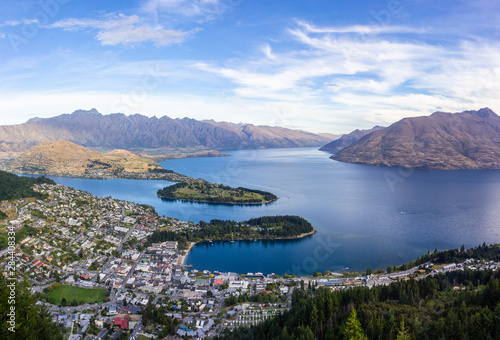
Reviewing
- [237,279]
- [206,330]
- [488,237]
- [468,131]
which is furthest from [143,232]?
[468,131]

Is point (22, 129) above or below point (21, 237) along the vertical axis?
above

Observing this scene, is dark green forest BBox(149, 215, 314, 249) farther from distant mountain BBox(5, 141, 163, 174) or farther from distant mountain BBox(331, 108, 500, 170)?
distant mountain BBox(331, 108, 500, 170)

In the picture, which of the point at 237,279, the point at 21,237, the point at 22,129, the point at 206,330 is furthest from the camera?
the point at 22,129

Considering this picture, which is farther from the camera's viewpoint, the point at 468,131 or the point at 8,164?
the point at 468,131

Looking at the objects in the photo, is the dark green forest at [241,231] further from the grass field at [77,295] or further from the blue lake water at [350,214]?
the grass field at [77,295]

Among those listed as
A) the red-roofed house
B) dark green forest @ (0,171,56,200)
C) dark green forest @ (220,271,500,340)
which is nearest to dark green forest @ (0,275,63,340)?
dark green forest @ (220,271,500,340)

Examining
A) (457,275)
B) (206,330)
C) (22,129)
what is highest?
(22,129)

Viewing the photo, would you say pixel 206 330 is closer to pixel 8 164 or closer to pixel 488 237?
pixel 488 237

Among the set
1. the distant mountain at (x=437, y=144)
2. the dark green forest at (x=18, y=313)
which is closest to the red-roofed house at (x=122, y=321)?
the dark green forest at (x=18, y=313)
